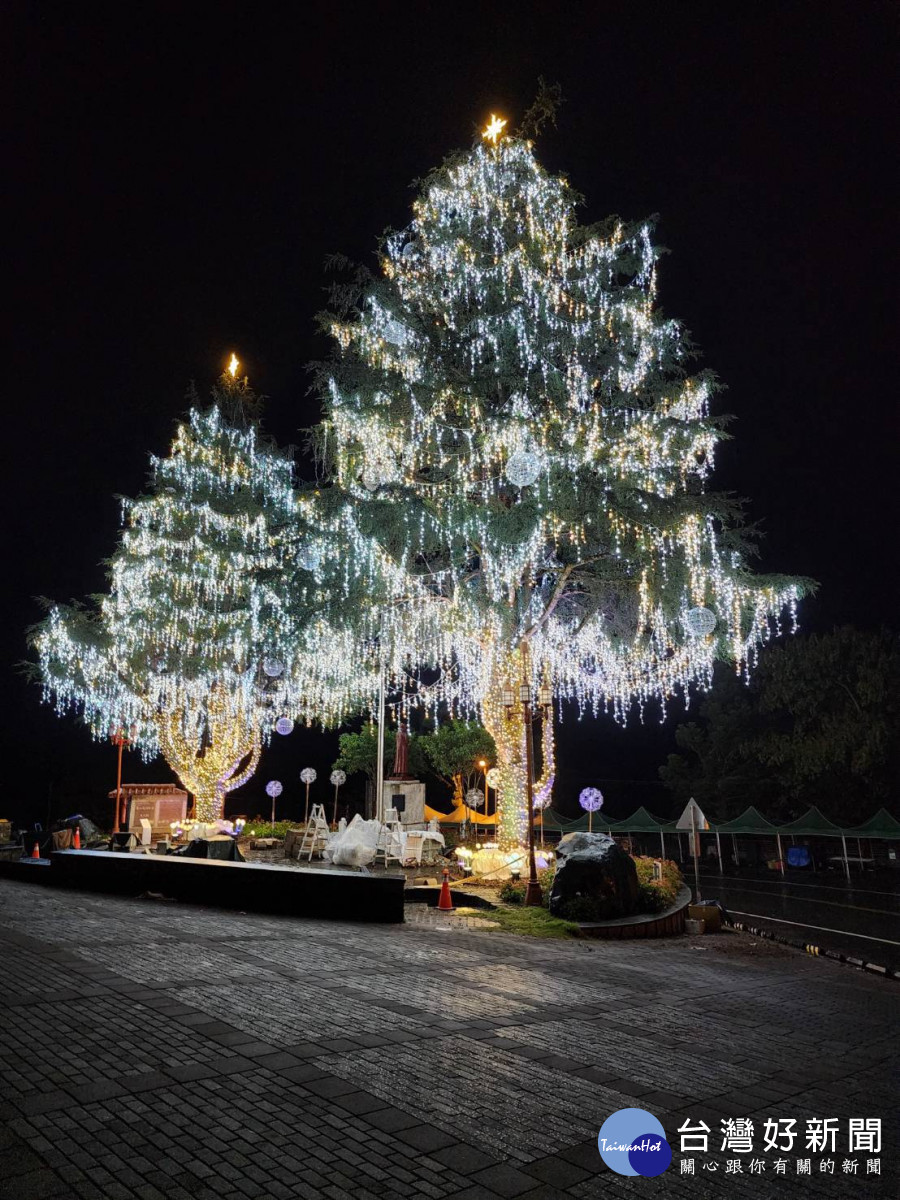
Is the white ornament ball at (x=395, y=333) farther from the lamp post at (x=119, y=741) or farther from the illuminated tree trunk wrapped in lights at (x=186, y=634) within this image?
the lamp post at (x=119, y=741)

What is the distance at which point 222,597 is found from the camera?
1026 inches

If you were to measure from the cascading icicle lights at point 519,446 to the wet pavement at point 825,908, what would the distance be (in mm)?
5469

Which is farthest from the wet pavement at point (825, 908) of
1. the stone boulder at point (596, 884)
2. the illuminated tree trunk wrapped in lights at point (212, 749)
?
the illuminated tree trunk wrapped in lights at point (212, 749)

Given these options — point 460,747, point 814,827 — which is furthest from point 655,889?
point 460,747

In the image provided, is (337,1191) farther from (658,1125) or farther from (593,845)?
(593,845)

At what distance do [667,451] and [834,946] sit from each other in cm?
956

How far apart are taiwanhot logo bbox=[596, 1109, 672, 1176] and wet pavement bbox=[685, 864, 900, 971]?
27.1 feet

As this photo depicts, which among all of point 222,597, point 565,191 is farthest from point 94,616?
point 565,191

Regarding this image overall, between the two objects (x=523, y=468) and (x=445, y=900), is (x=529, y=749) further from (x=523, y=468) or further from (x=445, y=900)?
(x=523, y=468)

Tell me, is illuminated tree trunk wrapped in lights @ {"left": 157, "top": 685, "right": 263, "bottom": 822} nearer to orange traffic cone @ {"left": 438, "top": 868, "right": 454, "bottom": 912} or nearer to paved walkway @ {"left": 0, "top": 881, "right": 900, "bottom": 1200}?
orange traffic cone @ {"left": 438, "top": 868, "right": 454, "bottom": 912}

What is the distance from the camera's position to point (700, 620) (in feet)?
55.6

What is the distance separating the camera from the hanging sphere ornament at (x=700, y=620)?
1686cm

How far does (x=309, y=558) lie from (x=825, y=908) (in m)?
14.0

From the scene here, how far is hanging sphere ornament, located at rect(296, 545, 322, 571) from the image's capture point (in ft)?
59.4
